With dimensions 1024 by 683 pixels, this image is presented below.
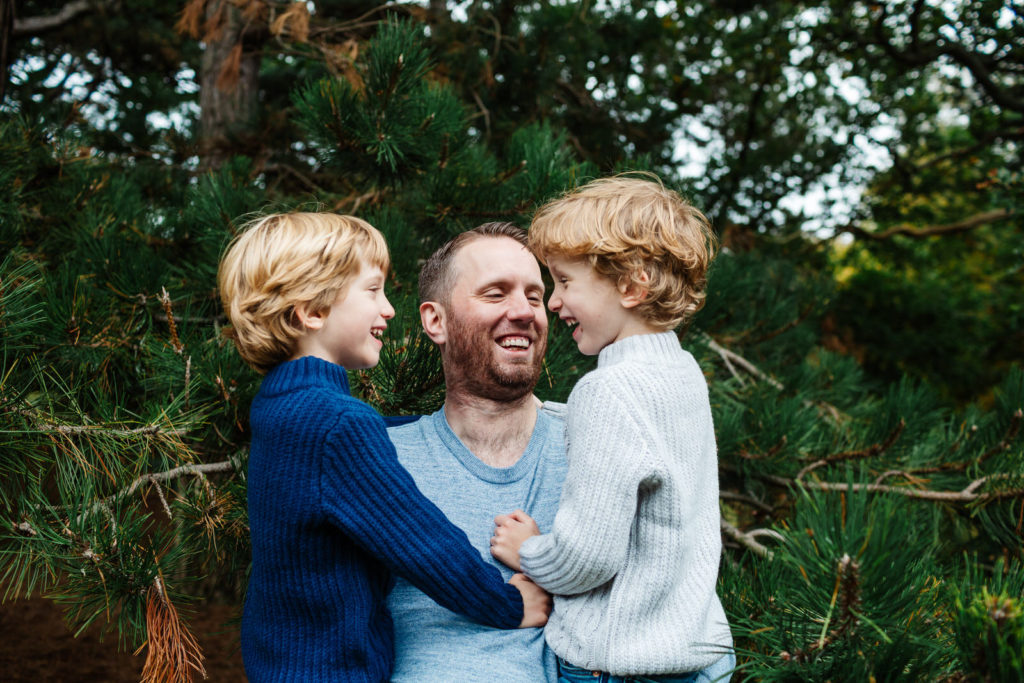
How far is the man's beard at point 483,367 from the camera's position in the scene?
1.55 meters

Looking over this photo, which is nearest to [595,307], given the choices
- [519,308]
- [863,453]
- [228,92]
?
[519,308]

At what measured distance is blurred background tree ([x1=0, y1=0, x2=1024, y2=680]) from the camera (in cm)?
117

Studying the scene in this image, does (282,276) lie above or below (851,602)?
above

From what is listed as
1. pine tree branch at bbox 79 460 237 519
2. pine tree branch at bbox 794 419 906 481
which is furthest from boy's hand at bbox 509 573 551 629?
pine tree branch at bbox 794 419 906 481

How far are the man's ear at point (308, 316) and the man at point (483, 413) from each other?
1.33ft

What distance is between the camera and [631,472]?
1.10 m

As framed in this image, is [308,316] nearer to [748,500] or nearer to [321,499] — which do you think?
[321,499]

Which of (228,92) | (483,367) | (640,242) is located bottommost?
(483,367)

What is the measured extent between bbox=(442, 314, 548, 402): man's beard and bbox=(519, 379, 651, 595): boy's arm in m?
0.38

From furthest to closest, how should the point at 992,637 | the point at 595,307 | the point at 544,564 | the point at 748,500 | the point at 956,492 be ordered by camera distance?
the point at 748,500
the point at 956,492
the point at 595,307
the point at 544,564
the point at 992,637

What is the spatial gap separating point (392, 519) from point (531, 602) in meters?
0.33

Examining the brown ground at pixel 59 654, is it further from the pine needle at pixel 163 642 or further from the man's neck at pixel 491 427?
the man's neck at pixel 491 427

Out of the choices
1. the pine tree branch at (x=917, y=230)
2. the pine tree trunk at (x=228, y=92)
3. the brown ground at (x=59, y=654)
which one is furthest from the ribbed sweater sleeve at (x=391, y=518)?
the pine tree branch at (x=917, y=230)

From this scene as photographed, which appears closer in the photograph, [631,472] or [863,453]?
[631,472]
